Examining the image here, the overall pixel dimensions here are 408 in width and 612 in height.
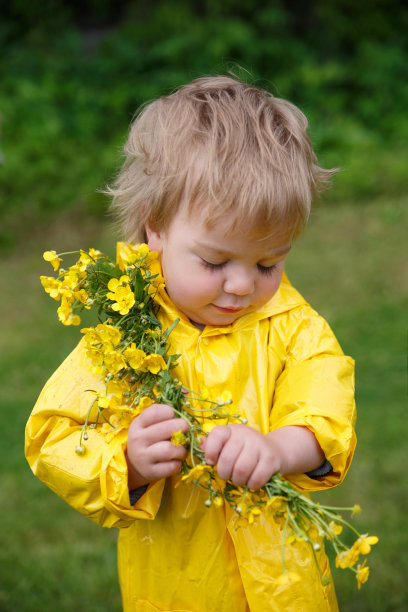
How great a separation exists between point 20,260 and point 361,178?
344 centimetres

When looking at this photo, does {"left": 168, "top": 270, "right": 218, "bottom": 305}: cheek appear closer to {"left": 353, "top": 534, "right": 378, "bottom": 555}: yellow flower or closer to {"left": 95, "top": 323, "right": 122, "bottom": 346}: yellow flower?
{"left": 95, "top": 323, "right": 122, "bottom": 346}: yellow flower

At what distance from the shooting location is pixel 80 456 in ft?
5.43

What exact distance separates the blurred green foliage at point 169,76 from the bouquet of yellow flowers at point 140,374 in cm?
528

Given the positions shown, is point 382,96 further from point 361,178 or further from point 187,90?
point 187,90

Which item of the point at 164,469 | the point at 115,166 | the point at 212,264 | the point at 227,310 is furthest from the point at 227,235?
the point at 115,166

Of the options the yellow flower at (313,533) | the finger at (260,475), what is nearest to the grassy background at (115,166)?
the finger at (260,475)

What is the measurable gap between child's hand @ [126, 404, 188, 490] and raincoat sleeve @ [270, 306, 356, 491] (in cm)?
28

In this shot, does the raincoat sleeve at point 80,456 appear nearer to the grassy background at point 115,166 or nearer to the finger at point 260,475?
the finger at point 260,475

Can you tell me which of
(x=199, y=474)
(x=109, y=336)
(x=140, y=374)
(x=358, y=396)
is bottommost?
(x=358, y=396)

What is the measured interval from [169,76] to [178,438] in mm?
7286

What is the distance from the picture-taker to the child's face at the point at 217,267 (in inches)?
64.0

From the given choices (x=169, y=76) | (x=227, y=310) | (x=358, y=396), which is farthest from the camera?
(x=169, y=76)

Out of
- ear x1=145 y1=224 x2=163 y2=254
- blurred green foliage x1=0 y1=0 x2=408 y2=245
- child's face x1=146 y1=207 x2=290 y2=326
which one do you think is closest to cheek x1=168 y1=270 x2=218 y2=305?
child's face x1=146 y1=207 x2=290 y2=326

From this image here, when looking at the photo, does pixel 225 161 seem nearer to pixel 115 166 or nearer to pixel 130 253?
pixel 130 253
